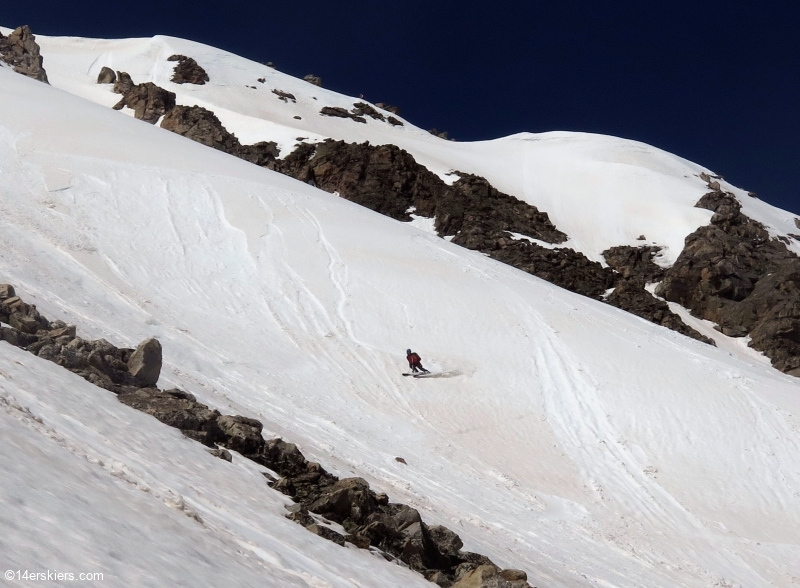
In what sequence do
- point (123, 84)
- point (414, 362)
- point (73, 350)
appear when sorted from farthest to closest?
1. point (123, 84)
2. point (414, 362)
3. point (73, 350)

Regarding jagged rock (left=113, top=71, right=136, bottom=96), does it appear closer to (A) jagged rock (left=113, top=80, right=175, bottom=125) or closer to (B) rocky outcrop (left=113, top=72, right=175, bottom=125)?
(B) rocky outcrop (left=113, top=72, right=175, bottom=125)

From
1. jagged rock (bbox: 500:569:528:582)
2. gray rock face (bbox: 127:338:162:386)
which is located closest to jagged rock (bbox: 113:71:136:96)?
gray rock face (bbox: 127:338:162:386)

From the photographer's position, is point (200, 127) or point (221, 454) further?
point (200, 127)

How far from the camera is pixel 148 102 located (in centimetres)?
6744

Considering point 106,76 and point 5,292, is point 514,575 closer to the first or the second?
point 5,292

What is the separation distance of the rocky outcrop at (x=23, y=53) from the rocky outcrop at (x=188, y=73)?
13744mm

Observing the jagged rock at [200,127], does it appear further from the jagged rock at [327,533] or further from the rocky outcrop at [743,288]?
the jagged rock at [327,533]

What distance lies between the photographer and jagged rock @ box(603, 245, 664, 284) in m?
52.0

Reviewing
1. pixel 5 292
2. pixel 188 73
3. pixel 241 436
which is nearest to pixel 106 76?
pixel 188 73

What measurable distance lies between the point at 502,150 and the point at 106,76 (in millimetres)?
42475

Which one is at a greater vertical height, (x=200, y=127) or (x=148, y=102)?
(x=148, y=102)

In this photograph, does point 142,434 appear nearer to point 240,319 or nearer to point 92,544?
point 92,544

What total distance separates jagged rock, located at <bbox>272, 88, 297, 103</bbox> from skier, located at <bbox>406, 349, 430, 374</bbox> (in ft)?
216

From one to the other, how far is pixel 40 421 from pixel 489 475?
10398 mm
